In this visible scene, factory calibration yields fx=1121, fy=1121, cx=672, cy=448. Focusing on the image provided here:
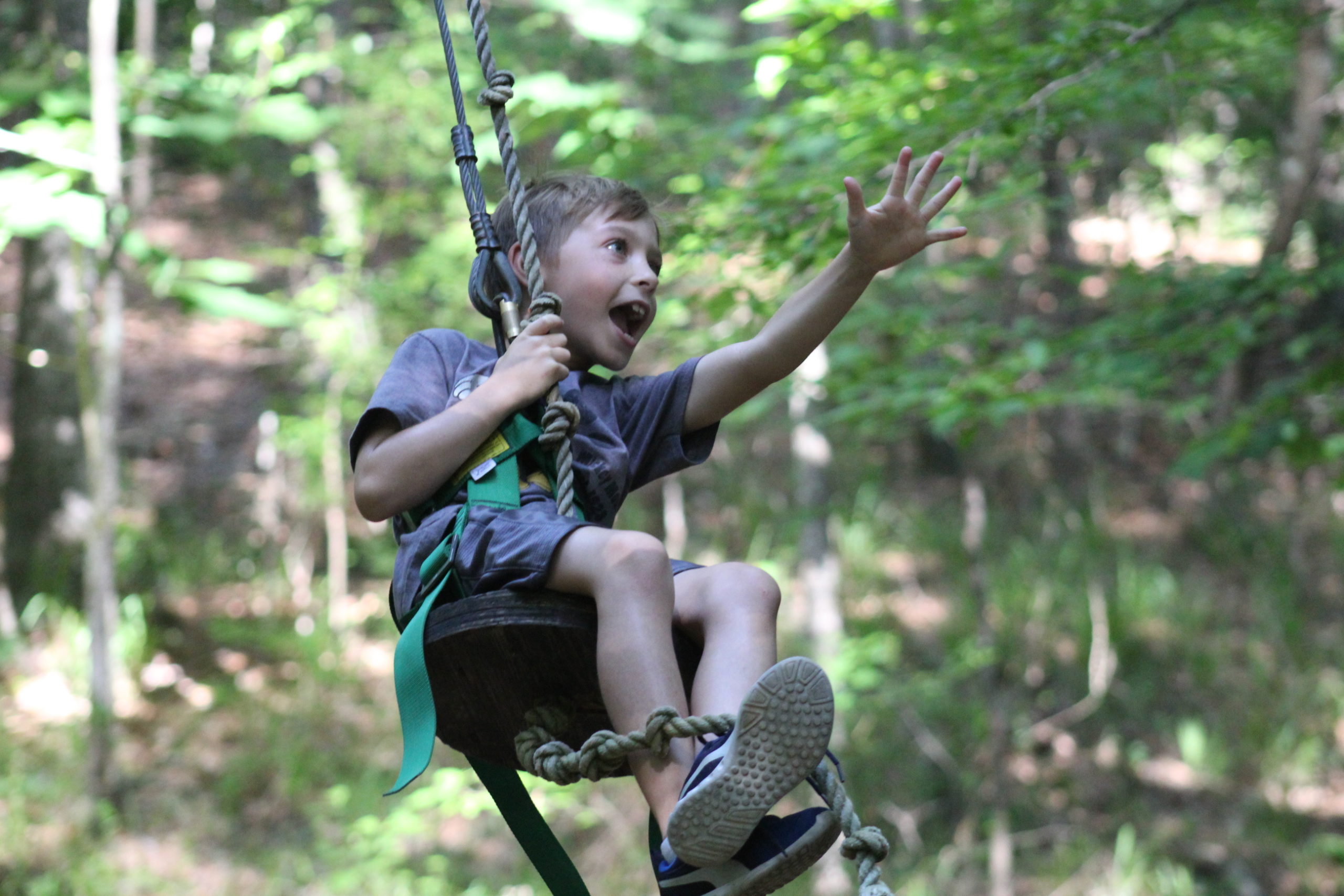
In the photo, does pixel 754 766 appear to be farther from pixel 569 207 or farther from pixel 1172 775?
pixel 1172 775

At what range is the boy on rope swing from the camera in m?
1.55

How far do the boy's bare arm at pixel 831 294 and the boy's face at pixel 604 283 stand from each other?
18 cm

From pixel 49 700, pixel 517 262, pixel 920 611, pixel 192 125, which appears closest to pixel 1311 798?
pixel 920 611

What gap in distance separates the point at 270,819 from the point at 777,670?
5.61 metres

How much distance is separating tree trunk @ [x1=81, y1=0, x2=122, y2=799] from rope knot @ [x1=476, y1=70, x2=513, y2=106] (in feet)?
9.58

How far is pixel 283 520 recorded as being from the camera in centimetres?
845

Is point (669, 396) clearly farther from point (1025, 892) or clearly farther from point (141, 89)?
point (1025, 892)

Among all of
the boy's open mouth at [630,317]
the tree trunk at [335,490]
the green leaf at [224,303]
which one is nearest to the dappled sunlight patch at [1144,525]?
the tree trunk at [335,490]

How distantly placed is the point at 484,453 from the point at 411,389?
0.55ft

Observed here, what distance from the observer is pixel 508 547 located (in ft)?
5.75

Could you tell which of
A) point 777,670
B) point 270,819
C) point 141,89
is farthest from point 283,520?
point 777,670

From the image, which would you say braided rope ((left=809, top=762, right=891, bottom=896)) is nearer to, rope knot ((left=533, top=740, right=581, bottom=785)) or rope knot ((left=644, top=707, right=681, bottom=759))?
rope knot ((left=644, top=707, right=681, bottom=759))

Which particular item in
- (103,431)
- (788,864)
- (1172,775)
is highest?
(788,864)

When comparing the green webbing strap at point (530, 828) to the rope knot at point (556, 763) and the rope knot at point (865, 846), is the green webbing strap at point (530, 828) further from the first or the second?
the rope knot at point (865, 846)
